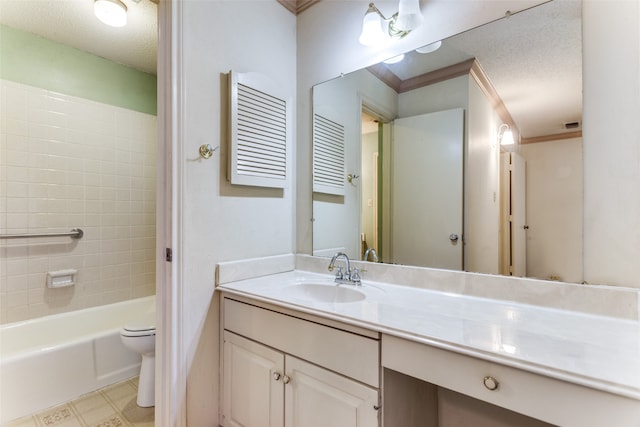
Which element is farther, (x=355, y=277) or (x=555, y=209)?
(x=355, y=277)

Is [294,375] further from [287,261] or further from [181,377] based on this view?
[287,261]

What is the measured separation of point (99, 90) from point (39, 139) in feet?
1.91

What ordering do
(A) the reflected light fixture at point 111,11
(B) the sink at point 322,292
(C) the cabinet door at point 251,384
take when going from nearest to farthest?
(C) the cabinet door at point 251,384
(B) the sink at point 322,292
(A) the reflected light fixture at point 111,11

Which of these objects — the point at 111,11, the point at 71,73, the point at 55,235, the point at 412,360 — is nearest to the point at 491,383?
the point at 412,360

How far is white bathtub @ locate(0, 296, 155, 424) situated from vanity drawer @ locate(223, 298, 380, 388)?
1.19 metres

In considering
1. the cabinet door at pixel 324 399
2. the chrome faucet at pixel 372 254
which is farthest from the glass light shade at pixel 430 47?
the cabinet door at pixel 324 399

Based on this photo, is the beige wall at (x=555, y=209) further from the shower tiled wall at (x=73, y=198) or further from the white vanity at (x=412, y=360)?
the shower tiled wall at (x=73, y=198)

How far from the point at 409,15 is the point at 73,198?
8.31ft

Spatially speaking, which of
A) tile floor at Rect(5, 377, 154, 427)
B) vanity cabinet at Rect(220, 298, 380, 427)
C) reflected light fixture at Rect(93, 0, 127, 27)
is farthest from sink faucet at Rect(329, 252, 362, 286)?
reflected light fixture at Rect(93, 0, 127, 27)

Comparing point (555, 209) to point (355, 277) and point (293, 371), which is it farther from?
point (293, 371)

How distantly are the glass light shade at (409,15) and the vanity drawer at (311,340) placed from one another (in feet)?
4.41

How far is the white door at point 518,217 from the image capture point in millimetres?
1159

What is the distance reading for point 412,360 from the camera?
0.84 m

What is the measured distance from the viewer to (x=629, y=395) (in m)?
0.58
